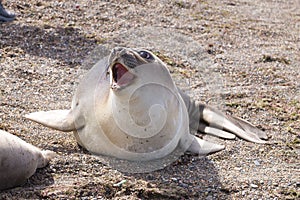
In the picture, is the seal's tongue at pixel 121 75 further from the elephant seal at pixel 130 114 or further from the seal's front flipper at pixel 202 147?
the seal's front flipper at pixel 202 147

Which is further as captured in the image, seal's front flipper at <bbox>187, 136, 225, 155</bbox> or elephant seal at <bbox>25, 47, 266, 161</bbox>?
seal's front flipper at <bbox>187, 136, 225, 155</bbox>

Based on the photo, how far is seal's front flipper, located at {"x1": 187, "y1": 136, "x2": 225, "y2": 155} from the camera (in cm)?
432

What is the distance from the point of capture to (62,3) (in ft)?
25.1

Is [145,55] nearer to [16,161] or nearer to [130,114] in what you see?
[130,114]

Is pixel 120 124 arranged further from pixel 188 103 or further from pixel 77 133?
pixel 188 103

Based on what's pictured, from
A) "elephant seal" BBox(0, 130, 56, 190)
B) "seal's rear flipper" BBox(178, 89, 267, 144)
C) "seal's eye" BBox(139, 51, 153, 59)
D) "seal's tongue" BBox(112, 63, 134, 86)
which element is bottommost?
"seal's rear flipper" BBox(178, 89, 267, 144)

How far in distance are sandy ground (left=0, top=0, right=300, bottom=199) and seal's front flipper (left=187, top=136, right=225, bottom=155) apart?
0.05m

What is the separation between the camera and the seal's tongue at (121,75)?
12.2 ft

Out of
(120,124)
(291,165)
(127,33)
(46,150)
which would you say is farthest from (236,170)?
(127,33)

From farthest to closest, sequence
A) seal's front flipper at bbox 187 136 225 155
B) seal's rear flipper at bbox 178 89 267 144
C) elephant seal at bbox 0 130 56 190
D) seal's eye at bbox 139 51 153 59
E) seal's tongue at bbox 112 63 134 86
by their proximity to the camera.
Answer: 1. seal's rear flipper at bbox 178 89 267 144
2. seal's front flipper at bbox 187 136 225 155
3. seal's eye at bbox 139 51 153 59
4. seal's tongue at bbox 112 63 134 86
5. elephant seal at bbox 0 130 56 190

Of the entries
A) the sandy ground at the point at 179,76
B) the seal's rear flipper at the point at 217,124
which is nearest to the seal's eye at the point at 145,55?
the sandy ground at the point at 179,76

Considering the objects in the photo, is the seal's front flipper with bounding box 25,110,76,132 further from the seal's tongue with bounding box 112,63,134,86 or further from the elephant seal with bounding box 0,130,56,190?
the seal's tongue with bounding box 112,63,134,86

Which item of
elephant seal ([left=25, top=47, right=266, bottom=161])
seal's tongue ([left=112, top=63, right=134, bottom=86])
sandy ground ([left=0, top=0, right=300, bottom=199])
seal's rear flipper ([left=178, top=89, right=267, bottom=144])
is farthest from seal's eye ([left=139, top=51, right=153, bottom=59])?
seal's rear flipper ([left=178, top=89, right=267, bottom=144])

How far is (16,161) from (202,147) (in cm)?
138
